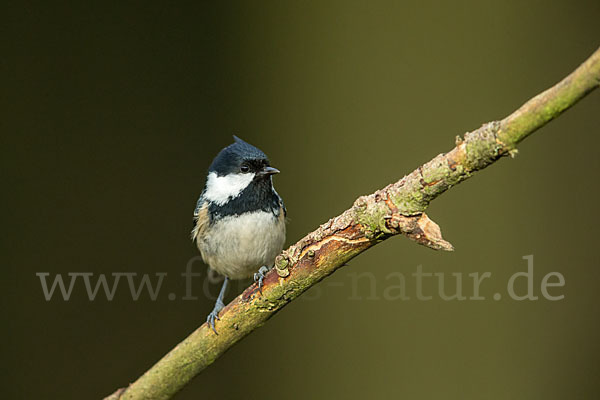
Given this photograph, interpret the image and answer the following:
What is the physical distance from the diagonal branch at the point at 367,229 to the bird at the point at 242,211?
0.83 ft

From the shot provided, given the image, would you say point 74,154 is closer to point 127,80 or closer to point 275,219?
point 127,80

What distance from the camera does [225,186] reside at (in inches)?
75.2

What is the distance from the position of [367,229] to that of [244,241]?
0.75 m

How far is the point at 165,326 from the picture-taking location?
2846mm

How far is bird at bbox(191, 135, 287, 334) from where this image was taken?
1865 mm

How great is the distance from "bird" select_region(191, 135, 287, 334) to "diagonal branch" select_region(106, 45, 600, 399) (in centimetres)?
25

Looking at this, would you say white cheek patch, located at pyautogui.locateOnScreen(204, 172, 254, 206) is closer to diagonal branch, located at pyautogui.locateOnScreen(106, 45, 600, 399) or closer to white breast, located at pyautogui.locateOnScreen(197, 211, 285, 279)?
white breast, located at pyautogui.locateOnScreen(197, 211, 285, 279)

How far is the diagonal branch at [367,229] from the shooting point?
96cm

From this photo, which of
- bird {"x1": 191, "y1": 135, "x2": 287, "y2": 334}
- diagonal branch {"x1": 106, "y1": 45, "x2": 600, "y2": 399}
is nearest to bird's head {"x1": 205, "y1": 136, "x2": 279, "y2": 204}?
bird {"x1": 191, "y1": 135, "x2": 287, "y2": 334}

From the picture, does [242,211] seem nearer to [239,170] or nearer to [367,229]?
[239,170]

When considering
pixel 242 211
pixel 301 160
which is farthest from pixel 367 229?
pixel 301 160

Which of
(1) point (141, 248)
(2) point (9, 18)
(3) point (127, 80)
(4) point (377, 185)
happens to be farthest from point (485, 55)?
(2) point (9, 18)

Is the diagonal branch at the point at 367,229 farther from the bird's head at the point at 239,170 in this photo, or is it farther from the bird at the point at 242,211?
the bird's head at the point at 239,170

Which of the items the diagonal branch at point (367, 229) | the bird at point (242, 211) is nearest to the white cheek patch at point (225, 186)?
the bird at point (242, 211)
